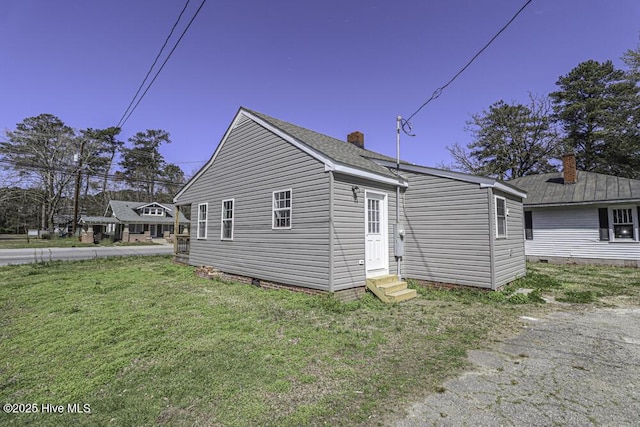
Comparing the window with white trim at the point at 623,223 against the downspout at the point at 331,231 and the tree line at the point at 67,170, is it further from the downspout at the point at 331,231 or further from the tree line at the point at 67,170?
the tree line at the point at 67,170

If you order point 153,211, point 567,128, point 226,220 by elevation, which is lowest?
point 226,220

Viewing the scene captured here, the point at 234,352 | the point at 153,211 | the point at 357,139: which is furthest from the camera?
the point at 153,211

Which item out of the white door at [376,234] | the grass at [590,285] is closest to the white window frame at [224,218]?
the white door at [376,234]

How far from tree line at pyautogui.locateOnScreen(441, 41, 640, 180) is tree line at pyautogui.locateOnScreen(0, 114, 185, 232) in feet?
104

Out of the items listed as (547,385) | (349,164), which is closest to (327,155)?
(349,164)

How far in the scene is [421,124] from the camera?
31.7ft

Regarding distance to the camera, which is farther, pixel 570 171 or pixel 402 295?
pixel 570 171

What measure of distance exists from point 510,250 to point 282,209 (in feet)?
22.7

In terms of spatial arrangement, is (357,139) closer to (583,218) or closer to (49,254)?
(583,218)

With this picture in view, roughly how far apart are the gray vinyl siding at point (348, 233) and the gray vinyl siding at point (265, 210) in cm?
26

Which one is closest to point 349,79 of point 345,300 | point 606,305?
point 345,300

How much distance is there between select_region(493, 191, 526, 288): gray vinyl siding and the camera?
312 inches

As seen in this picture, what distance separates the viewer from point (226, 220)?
10.7 m

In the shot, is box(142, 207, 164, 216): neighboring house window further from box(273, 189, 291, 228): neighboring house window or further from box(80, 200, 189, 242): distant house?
box(273, 189, 291, 228): neighboring house window
